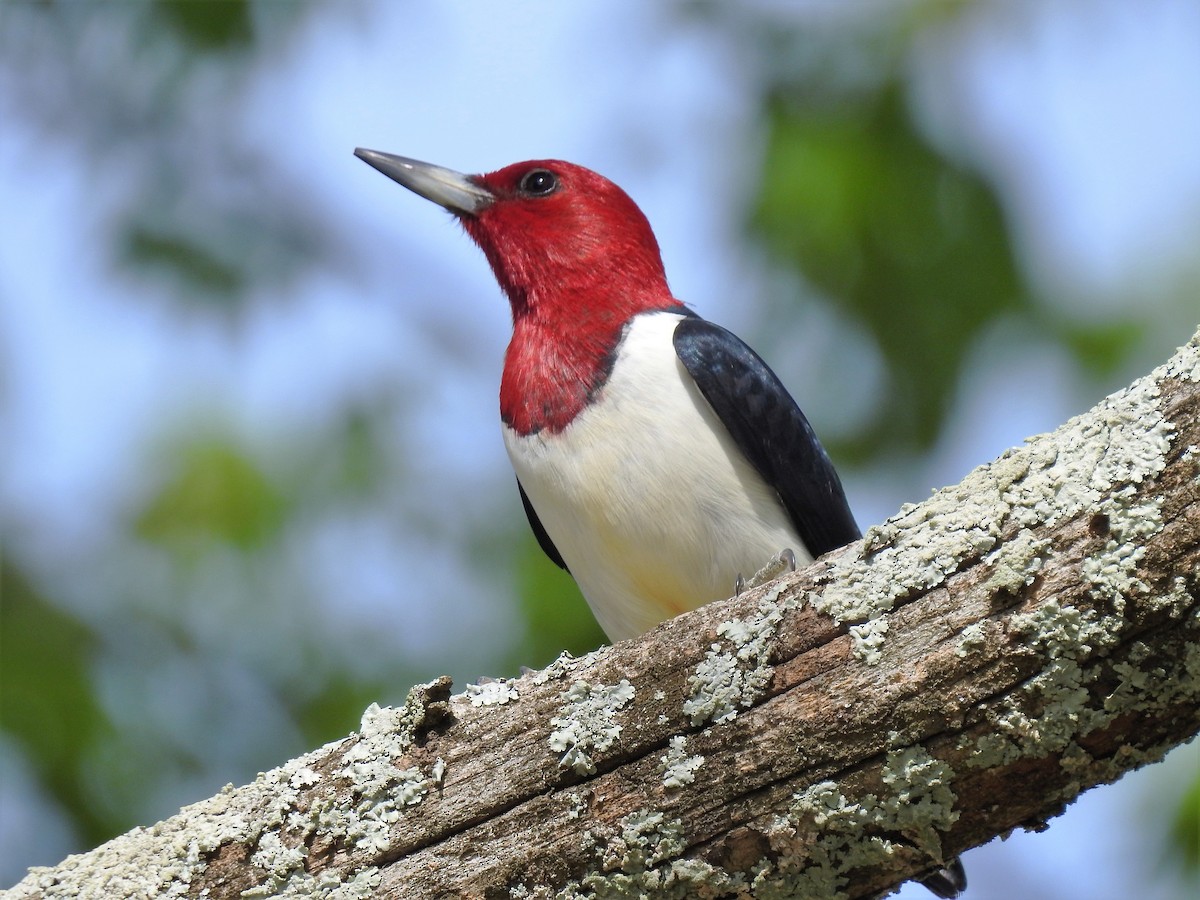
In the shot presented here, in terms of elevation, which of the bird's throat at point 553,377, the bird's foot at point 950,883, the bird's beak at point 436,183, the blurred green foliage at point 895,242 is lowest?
the bird's foot at point 950,883

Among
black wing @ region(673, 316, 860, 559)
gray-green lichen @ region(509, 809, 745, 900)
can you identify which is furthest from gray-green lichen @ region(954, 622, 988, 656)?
black wing @ region(673, 316, 860, 559)

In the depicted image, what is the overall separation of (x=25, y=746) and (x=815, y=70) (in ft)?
14.3

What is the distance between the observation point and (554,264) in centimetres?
500

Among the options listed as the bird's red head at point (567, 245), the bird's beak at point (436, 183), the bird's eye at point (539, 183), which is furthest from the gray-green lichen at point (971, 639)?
the bird's beak at point (436, 183)

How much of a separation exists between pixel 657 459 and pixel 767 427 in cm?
37

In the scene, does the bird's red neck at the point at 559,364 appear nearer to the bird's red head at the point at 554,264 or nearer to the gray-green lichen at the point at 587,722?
the bird's red head at the point at 554,264

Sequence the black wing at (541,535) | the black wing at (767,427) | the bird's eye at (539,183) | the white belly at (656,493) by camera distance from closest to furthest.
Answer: the white belly at (656,493) < the black wing at (767,427) < the black wing at (541,535) < the bird's eye at (539,183)

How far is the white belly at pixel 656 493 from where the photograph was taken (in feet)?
13.3

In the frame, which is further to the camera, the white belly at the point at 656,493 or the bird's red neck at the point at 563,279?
the bird's red neck at the point at 563,279

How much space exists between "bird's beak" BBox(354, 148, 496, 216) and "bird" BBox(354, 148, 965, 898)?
3.27 feet

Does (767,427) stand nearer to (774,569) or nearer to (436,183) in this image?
(774,569)

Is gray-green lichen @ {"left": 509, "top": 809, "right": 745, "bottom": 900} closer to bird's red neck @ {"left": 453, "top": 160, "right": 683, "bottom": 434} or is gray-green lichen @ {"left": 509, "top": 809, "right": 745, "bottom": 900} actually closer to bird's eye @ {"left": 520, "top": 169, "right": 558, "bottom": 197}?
bird's red neck @ {"left": 453, "top": 160, "right": 683, "bottom": 434}

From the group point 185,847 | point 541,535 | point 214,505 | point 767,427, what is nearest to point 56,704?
point 214,505

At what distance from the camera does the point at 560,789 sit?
287 cm
